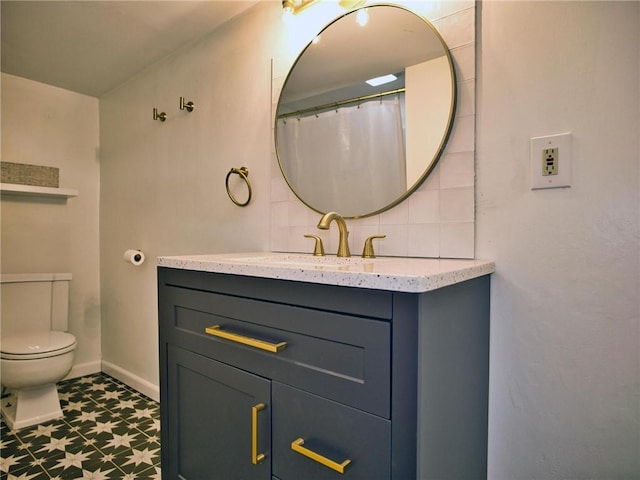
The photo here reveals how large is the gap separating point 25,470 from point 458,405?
5.84 ft

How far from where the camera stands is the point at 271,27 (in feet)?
5.44

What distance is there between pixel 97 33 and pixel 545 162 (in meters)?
2.14

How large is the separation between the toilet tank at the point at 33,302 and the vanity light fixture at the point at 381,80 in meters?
2.20

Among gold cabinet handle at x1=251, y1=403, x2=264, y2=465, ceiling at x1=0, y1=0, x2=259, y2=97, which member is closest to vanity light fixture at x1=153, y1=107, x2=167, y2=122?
ceiling at x1=0, y1=0, x2=259, y2=97

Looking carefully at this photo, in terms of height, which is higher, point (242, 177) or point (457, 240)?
point (242, 177)

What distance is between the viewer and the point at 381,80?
130cm

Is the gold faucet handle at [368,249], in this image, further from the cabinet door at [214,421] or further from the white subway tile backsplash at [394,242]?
the cabinet door at [214,421]

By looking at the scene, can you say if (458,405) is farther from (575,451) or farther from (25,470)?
(25,470)

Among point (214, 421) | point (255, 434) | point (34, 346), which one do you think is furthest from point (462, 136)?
point (34, 346)

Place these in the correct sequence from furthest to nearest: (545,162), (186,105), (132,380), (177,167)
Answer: (132,380) → (177,167) → (186,105) → (545,162)

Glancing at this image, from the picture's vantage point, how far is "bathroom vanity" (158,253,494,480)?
0.72 metres

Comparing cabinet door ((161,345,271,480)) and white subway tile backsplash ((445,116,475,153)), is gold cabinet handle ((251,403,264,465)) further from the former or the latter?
white subway tile backsplash ((445,116,475,153))

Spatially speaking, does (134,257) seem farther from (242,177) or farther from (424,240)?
(424,240)

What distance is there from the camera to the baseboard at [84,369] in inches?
104
